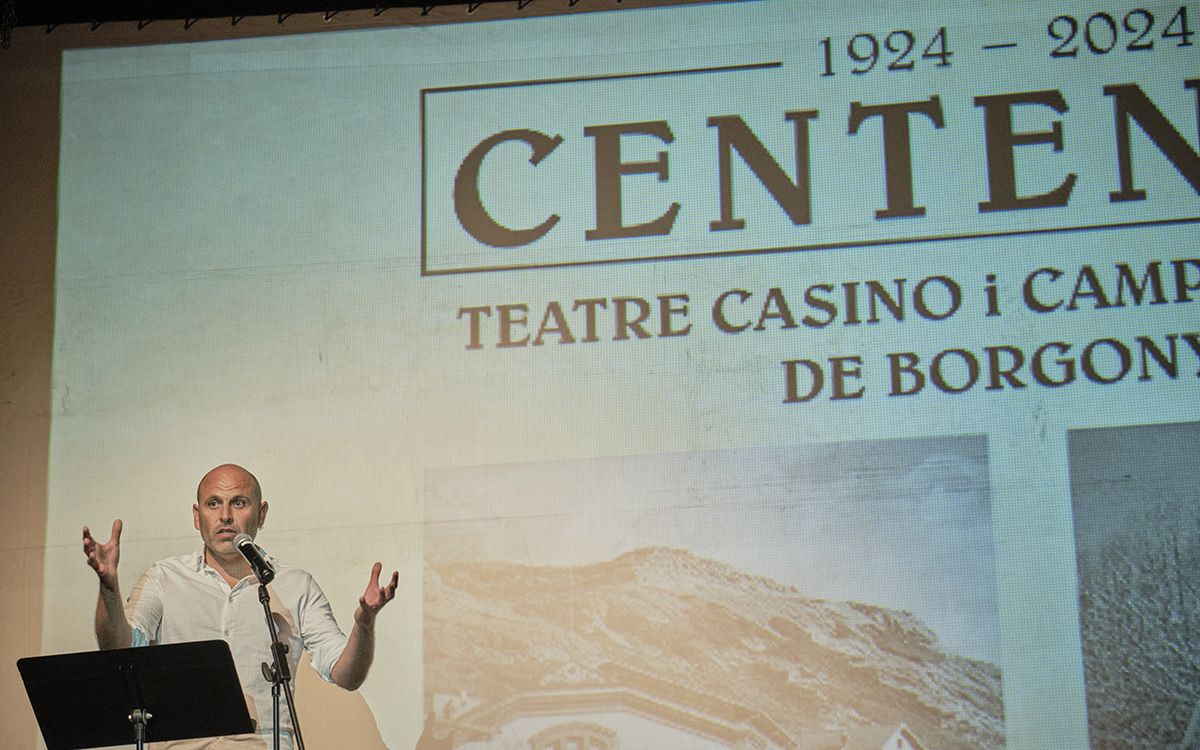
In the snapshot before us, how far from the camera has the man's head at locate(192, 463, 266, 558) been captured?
209 inches

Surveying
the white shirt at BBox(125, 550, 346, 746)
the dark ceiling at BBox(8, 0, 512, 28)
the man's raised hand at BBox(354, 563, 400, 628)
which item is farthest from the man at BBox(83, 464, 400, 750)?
the dark ceiling at BBox(8, 0, 512, 28)

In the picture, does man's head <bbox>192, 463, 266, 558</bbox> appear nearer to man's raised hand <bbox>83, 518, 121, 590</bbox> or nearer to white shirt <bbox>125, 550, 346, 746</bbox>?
white shirt <bbox>125, 550, 346, 746</bbox>

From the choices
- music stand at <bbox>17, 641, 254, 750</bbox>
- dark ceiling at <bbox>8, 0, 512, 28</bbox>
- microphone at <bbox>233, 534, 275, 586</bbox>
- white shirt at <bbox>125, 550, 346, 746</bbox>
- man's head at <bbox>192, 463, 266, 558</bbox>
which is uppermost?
dark ceiling at <bbox>8, 0, 512, 28</bbox>

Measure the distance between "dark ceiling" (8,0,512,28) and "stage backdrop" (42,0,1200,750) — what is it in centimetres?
15

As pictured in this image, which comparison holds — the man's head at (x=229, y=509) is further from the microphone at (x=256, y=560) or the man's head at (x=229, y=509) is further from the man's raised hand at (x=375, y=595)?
the microphone at (x=256, y=560)

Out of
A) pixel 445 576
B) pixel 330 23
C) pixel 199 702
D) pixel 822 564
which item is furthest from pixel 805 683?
pixel 330 23

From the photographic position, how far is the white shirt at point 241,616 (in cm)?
510

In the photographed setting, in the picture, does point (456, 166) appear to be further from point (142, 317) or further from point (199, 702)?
point (199, 702)

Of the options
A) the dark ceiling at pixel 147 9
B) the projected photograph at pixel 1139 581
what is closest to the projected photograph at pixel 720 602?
the projected photograph at pixel 1139 581

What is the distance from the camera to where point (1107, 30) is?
→ 5328 mm

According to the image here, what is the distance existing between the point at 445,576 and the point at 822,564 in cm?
119

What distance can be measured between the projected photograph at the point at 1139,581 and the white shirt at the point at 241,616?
7.59 feet

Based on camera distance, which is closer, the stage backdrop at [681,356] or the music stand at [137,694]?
the music stand at [137,694]

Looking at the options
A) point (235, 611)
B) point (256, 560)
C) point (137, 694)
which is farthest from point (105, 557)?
point (235, 611)
